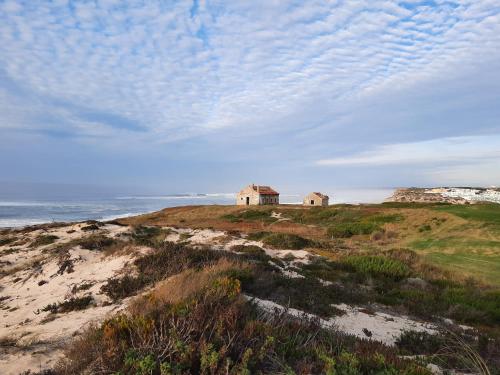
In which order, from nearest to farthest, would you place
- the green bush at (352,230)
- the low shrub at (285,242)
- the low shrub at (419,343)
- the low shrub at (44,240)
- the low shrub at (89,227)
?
the low shrub at (419,343) → the low shrub at (44,240) → the low shrub at (285,242) → the low shrub at (89,227) → the green bush at (352,230)

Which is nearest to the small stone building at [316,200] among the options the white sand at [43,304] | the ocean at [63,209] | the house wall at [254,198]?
the house wall at [254,198]

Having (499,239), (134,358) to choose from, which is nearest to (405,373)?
(134,358)

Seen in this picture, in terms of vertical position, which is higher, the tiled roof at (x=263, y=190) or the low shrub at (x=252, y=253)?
the tiled roof at (x=263, y=190)

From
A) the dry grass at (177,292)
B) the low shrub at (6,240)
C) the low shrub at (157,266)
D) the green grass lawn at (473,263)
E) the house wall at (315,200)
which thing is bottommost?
the green grass lawn at (473,263)

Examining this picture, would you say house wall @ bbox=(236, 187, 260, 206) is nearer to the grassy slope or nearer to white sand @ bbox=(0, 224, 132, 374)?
the grassy slope

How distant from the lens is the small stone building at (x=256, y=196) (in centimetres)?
6644

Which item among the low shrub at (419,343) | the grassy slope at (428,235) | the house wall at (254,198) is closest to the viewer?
the low shrub at (419,343)

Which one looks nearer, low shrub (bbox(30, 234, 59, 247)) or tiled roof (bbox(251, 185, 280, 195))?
low shrub (bbox(30, 234, 59, 247))

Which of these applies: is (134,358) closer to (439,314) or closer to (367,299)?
(367,299)

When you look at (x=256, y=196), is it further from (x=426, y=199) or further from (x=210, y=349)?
(x=210, y=349)

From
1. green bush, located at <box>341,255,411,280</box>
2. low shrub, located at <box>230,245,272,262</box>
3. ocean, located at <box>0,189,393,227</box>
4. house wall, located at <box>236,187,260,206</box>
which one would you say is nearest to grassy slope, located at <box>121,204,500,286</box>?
green bush, located at <box>341,255,411,280</box>

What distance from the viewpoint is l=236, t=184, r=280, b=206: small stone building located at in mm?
66438

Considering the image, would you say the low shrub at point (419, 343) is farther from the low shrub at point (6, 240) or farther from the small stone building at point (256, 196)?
the small stone building at point (256, 196)

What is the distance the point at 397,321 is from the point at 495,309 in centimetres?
411
